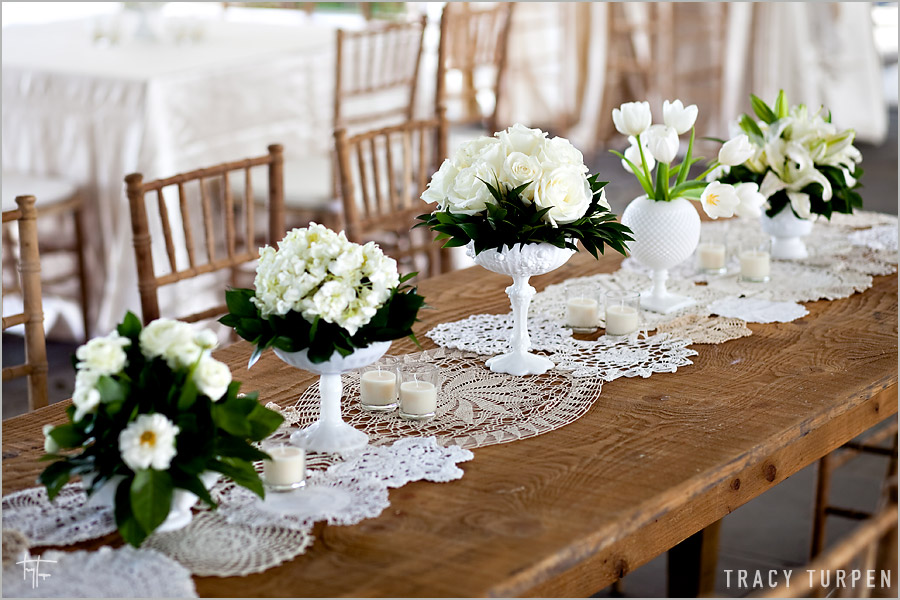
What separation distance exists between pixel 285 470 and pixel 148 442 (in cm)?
20

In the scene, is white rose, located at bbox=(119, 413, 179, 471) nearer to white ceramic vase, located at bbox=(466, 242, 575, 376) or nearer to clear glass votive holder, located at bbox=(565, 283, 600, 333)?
white ceramic vase, located at bbox=(466, 242, 575, 376)

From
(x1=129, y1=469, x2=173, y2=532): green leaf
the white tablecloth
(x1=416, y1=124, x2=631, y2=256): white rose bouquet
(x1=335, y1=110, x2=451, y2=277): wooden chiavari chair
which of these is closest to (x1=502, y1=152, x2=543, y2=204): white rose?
(x1=416, y1=124, x2=631, y2=256): white rose bouquet

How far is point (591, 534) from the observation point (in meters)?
1.12

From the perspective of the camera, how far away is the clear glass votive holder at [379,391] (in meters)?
1.45

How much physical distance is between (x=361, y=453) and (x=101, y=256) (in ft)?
7.93

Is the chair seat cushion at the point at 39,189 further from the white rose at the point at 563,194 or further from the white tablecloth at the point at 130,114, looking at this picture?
the white rose at the point at 563,194

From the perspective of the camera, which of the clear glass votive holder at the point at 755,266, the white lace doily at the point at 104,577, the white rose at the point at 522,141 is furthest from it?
the clear glass votive holder at the point at 755,266

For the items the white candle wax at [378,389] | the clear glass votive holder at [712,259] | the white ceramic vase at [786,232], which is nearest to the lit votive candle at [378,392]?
the white candle wax at [378,389]

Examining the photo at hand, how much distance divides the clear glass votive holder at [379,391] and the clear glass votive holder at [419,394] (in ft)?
0.05

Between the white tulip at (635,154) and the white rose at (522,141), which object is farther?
the white tulip at (635,154)

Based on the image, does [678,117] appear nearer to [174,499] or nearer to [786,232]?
[786,232]

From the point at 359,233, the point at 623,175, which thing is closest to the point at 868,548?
the point at 359,233

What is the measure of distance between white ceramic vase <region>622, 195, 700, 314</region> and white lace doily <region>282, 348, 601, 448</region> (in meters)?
0.35

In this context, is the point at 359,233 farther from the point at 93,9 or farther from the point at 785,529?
the point at 93,9
